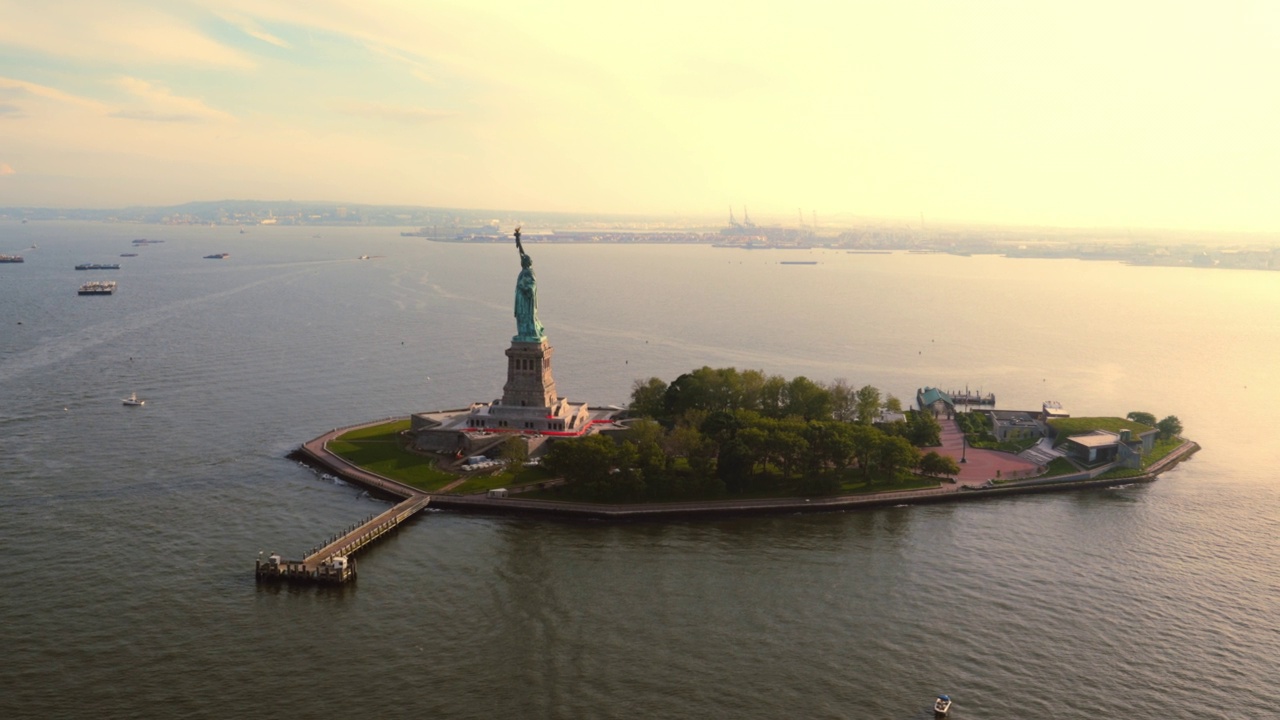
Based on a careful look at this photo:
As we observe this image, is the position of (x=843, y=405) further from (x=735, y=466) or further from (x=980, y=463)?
(x=735, y=466)

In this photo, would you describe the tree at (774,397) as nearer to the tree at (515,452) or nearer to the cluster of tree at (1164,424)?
the tree at (515,452)

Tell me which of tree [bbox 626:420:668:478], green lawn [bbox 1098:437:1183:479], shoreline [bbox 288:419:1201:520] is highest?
tree [bbox 626:420:668:478]

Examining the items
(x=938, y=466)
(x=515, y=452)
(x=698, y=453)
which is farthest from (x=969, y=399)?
Result: (x=515, y=452)

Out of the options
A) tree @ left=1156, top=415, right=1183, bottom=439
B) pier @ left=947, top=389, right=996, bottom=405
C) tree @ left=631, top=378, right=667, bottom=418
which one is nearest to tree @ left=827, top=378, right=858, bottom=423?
tree @ left=631, top=378, right=667, bottom=418

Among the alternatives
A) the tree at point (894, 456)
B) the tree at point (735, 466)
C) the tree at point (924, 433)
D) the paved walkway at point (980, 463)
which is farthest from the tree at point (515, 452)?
the paved walkway at point (980, 463)

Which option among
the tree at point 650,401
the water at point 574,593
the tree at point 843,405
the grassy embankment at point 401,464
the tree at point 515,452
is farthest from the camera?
the tree at point 843,405

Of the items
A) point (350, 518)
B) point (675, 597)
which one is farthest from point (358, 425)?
point (675, 597)

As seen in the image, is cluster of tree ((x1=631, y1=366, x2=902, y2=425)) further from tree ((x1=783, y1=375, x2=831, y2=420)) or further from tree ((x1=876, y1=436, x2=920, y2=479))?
tree ((x1=876, y1=436, x2=920, y2=479))
